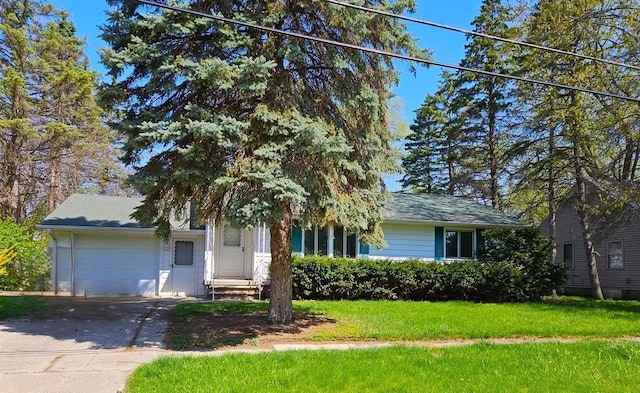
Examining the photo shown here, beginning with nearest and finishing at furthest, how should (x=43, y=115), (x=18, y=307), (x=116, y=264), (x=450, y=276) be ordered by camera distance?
(x=18, y=307) → (x=450, y=276) → (x=116, y=264) → (x=43, y=115)

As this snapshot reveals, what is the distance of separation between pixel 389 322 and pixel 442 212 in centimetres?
926

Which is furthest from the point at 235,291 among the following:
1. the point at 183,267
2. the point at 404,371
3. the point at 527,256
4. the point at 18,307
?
the point at 404,371

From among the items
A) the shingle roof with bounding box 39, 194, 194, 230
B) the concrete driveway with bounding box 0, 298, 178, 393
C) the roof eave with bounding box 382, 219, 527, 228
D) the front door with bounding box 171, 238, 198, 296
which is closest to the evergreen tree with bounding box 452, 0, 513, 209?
the roof eave with bounding box 382, 219, 527, 228

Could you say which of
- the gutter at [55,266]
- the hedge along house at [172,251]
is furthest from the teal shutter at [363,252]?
the gutter at [55,266]

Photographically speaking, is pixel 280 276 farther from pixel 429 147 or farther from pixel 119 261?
pixel 429 147

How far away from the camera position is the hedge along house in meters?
16.8

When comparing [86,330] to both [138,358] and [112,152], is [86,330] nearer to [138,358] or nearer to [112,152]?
[138,358]

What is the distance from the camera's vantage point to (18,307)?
39.4ft

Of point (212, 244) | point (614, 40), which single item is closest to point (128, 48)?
point (212, 244)

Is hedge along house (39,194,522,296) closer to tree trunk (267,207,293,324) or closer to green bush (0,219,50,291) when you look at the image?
green bush (0,219,50,291)

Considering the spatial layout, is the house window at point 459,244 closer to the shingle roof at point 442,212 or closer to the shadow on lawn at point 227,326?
the shingle roof at point 442,212

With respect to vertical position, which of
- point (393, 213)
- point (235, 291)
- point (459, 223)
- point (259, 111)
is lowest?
point (235, 291)

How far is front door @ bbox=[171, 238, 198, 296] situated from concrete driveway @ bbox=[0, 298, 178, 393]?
3338 millimetres

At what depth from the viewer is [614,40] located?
17.0 m
